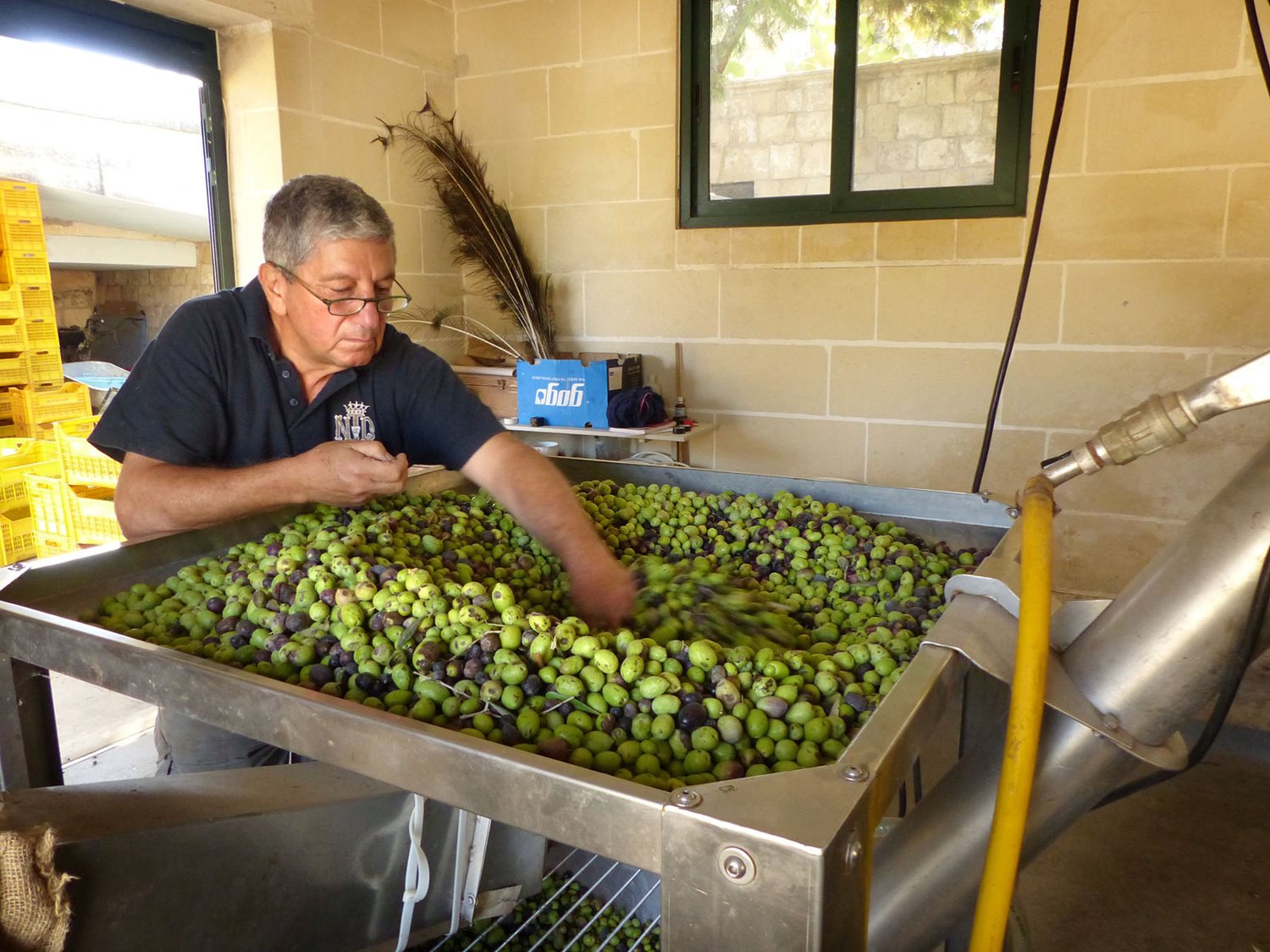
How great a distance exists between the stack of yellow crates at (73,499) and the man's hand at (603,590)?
2.73 meters

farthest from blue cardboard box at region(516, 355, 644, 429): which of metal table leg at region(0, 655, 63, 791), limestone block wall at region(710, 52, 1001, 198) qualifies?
metal table leg at region(0, 655, 63, 791)

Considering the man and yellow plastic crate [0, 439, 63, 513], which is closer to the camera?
the man

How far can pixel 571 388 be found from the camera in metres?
3.12

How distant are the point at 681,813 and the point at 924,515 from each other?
1.25m

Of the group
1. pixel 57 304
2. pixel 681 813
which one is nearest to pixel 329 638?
pixel 681 813

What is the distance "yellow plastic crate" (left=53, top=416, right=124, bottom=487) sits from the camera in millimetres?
3424

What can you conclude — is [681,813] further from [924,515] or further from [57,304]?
[57,304]

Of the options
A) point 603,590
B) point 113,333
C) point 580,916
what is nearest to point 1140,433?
point 603,590

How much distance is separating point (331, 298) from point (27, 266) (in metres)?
2.88

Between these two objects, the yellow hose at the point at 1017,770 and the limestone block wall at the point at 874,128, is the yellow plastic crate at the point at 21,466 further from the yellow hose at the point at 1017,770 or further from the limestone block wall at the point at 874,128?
the yellow hose at the point at 1017,770

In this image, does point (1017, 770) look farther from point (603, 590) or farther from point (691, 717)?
point (603, 590)

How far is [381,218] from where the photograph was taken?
1714 millimetres

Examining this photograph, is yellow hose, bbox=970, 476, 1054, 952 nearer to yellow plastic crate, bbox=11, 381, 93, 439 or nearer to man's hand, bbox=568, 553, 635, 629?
man's hand, bbox=568, 553, 635, 629

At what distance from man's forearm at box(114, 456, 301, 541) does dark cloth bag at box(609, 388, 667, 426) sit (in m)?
1.65
